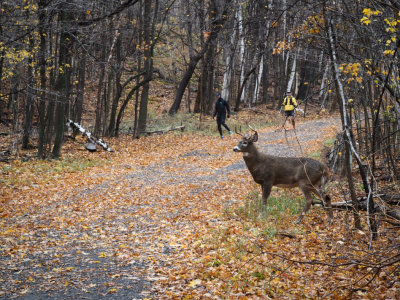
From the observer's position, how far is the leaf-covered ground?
5742 millimetres

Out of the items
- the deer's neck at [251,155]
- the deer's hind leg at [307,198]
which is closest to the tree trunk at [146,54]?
the deer's neck at [251,155]

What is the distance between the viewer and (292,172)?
343 inches

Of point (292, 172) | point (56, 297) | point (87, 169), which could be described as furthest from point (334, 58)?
point (87, 169)

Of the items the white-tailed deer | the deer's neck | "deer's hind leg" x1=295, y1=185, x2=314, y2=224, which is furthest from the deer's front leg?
"deer's hind leg" x1=295, y1=185, x2=314, y2=224

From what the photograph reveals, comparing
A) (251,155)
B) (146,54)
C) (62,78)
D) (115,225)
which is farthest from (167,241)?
(146,54)

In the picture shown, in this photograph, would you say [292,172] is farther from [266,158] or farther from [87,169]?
[87,169]

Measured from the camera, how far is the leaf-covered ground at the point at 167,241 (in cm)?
574

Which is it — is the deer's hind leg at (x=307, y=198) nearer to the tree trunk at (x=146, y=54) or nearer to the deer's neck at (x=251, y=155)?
the deer's neck at (x=251, y=155)

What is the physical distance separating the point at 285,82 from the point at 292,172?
28.4m

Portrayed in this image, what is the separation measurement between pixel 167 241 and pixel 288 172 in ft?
10.1

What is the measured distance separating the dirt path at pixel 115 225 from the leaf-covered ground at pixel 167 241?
0.09 feet

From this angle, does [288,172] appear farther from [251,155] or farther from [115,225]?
[115,225]

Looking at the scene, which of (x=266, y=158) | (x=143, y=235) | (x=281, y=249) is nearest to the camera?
(x=281, y=249)

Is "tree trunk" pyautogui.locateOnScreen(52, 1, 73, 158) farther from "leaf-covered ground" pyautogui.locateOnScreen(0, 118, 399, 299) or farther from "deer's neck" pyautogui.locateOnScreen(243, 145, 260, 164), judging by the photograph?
"deer's neck" pyautogui.locateOnScreen(243, 145, 260, 164)
